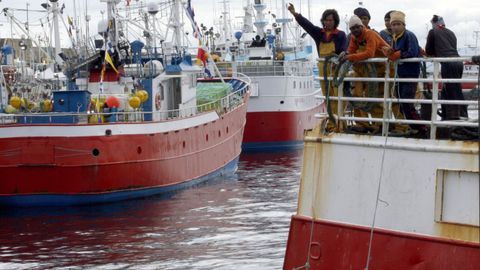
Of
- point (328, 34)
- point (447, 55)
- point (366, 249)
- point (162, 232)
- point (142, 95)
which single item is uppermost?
point (328, 34)

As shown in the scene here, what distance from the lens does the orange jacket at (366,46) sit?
40.5ft

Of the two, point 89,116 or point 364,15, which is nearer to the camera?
point 364,15

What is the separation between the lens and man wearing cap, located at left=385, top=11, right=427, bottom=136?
40.0 ft

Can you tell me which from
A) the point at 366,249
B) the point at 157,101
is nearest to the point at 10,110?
the point at 157,101

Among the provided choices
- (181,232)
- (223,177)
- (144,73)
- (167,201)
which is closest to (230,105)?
(223,177)

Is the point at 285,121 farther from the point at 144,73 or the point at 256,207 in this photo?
the point at 256,207

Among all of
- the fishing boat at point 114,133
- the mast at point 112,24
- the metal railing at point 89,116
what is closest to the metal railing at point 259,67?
the fishing boat at point 114,133

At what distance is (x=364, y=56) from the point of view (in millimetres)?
12328

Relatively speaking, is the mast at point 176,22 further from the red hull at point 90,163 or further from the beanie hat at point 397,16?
the beanie hat at point 397,16

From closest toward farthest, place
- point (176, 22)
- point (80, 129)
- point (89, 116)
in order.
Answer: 1. point (80, 129)
2. point (89, 116)
3. point (176, 22)

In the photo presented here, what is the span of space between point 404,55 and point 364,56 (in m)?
0.50

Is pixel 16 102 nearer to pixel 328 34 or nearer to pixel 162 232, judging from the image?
pixel 162 232

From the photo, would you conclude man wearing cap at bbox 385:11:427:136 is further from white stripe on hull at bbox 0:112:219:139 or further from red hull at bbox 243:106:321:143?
red hull at bbox 243:106:321:143

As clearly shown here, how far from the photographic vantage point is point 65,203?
2814 centimetres
